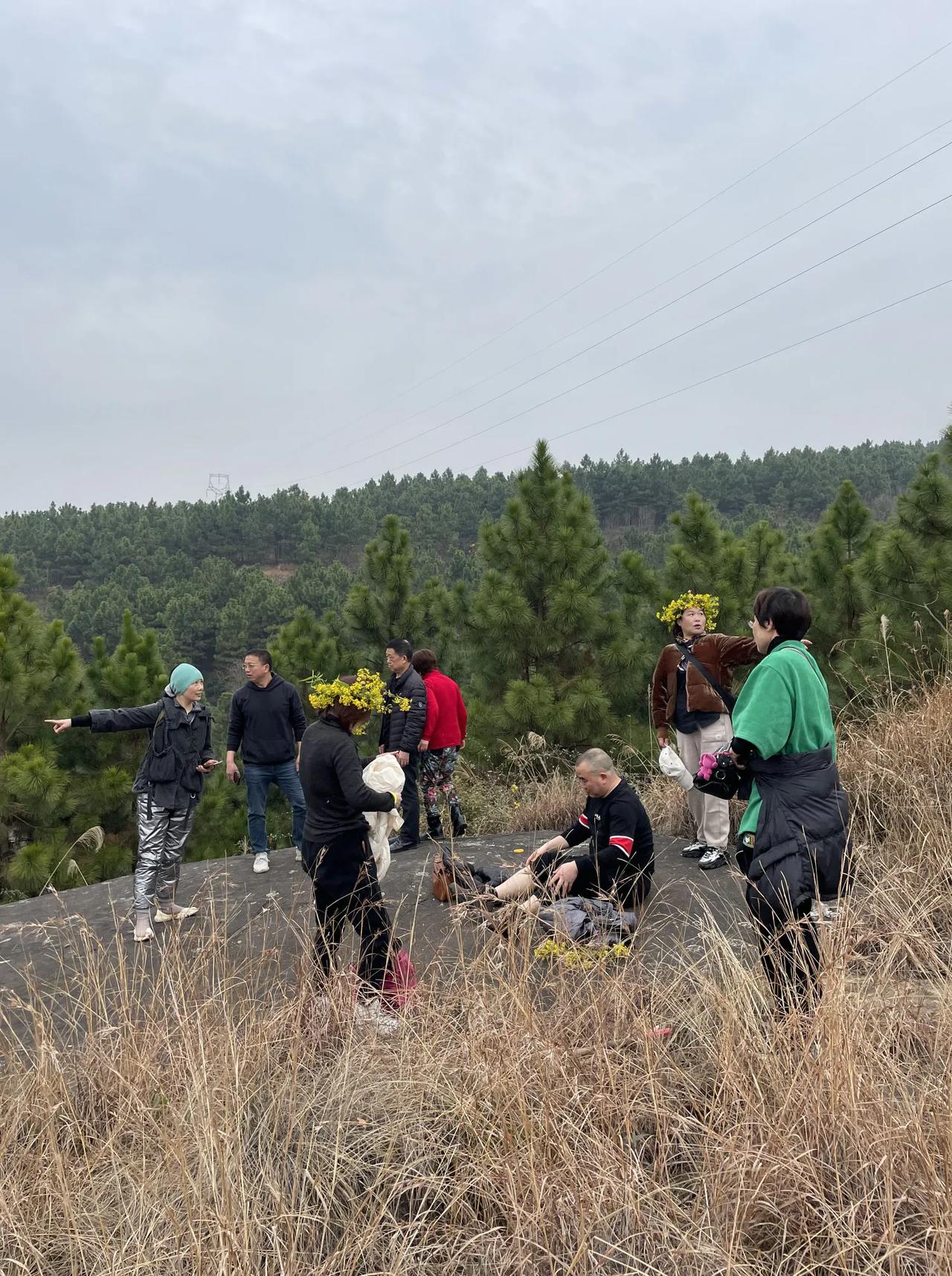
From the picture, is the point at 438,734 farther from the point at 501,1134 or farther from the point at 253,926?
the point at 501,1134

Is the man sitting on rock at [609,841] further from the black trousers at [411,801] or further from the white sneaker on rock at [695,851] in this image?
the black trousers at [411,801]

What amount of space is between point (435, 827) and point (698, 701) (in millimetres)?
2824

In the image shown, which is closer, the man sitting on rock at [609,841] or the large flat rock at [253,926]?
the large flat rock at [253,926]

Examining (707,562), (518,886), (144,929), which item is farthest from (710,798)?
(707,562)

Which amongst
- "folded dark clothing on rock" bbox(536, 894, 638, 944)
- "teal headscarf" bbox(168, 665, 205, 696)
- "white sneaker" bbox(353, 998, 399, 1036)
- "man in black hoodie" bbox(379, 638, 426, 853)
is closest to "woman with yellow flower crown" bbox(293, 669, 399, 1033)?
"white sneaker" bbox(353, 998, 399, 1036)

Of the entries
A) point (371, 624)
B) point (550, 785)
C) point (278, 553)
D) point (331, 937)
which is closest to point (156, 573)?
point (278, 553)

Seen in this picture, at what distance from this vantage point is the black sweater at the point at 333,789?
364 centimetres

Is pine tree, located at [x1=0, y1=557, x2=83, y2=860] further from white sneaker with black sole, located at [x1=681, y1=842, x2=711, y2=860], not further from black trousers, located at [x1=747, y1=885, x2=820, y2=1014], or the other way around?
black trousers, located at [x1=747, y1=885, x2=820, y2=1014]

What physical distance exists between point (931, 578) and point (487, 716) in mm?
5234

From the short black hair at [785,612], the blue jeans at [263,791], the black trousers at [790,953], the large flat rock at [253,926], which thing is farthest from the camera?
the blue jeans at [263,791]

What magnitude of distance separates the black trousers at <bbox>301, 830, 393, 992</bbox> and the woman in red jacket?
3148mm

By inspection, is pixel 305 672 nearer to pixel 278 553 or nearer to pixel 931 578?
pixel 931 578

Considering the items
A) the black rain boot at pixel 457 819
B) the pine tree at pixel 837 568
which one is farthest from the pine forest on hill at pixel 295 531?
the black rain boot at pixel 457 819

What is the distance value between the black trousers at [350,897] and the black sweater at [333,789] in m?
0.05
